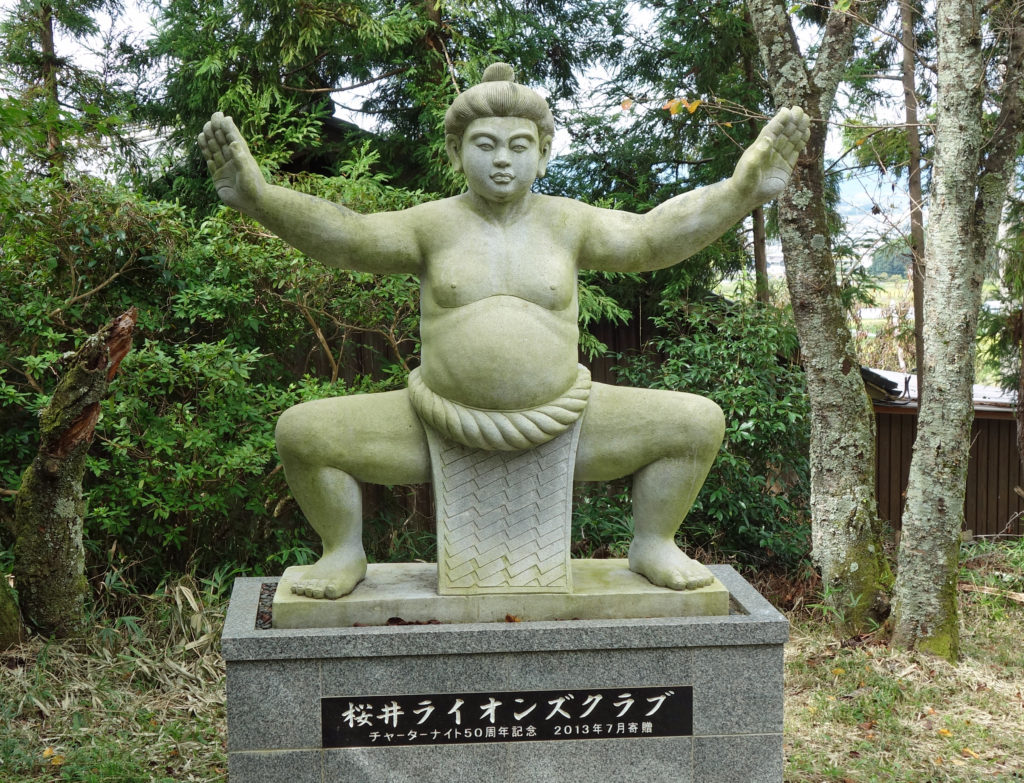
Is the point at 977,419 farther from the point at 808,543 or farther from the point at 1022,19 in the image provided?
the point at 1022,19

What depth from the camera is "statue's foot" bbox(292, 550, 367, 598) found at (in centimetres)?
320

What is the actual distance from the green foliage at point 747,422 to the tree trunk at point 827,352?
1.82ft

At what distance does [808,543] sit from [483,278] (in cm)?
390

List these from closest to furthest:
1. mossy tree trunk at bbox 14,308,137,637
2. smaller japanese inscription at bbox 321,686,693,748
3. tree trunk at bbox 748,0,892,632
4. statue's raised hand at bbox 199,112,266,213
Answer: statue's raised hand at bbox 199,112,266,213 < smaller japanese inscription at bbox 321,686,693,748 < mossy tree trunk at bbox 14,308,137,637 < tree trunk at bbox 748,0,892,632

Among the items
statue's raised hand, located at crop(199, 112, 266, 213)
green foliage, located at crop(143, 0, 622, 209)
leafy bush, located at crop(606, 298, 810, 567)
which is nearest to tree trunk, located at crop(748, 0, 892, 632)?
leafy bush, located at crop(606, 298, 810, 567)

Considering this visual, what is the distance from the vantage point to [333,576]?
327 centimetres

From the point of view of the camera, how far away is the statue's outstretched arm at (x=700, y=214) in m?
3.13

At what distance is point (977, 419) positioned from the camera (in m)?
8.16

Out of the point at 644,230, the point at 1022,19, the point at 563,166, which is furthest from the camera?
the point at 563,166

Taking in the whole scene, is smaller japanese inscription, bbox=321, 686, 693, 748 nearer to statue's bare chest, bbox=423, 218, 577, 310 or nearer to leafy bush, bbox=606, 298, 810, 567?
statue's bare chest, bbox=423, 218, 577, 310

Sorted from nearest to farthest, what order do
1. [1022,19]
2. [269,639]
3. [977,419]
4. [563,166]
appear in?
[269,639] → [1022,19] → [563,166] → [977,419]

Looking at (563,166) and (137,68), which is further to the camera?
(137,68)

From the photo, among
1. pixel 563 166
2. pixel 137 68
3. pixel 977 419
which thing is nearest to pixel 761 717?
pixel 563 166

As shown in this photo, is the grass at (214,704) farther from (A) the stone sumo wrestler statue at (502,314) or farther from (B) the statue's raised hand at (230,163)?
(B) the statue's raised hand at (230,163)
